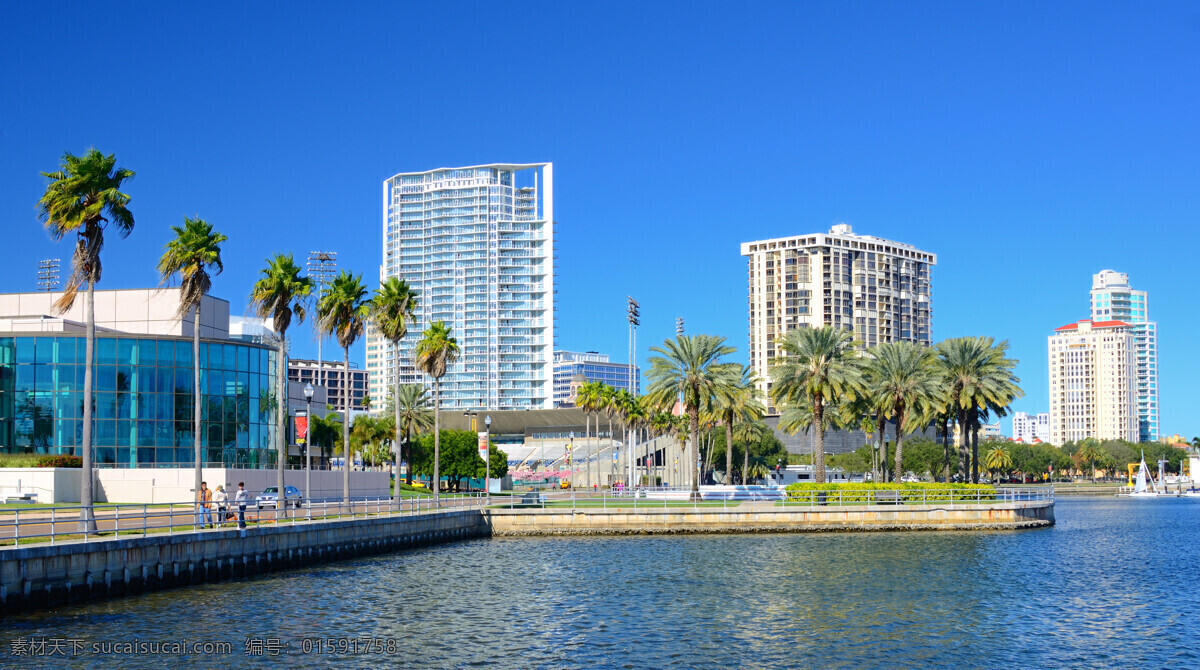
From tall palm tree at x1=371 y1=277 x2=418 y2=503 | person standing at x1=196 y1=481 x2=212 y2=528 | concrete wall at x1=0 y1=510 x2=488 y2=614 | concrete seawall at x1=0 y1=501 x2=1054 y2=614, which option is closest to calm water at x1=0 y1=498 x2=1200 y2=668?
concrete wall at x1=0 y1=510 x2=488 y2=614

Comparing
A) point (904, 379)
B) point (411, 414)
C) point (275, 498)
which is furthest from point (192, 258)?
point (411, 414)

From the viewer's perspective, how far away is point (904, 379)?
253ft

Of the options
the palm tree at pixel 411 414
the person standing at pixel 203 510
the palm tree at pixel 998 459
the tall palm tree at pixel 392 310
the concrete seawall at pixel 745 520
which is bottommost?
the palm tree at pixel 998 459

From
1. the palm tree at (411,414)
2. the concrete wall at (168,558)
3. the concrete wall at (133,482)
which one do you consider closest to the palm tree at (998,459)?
the palm tree at (411,414)

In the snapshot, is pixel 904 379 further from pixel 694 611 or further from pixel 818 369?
pixel 694 611

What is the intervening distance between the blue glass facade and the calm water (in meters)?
30.0

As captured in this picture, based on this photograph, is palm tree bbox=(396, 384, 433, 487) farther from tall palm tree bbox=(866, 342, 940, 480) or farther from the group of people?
the group of people

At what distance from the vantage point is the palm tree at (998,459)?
616 feet

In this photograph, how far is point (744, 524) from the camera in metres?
63.7

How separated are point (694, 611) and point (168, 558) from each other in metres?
16.9

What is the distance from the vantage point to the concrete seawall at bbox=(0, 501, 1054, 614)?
30469 millimetres

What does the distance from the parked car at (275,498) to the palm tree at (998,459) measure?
13820 cm

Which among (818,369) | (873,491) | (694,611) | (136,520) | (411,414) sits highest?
(818,369)

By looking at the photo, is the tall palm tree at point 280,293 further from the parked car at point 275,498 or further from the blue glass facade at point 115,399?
the blue glass facade at point 115,399
